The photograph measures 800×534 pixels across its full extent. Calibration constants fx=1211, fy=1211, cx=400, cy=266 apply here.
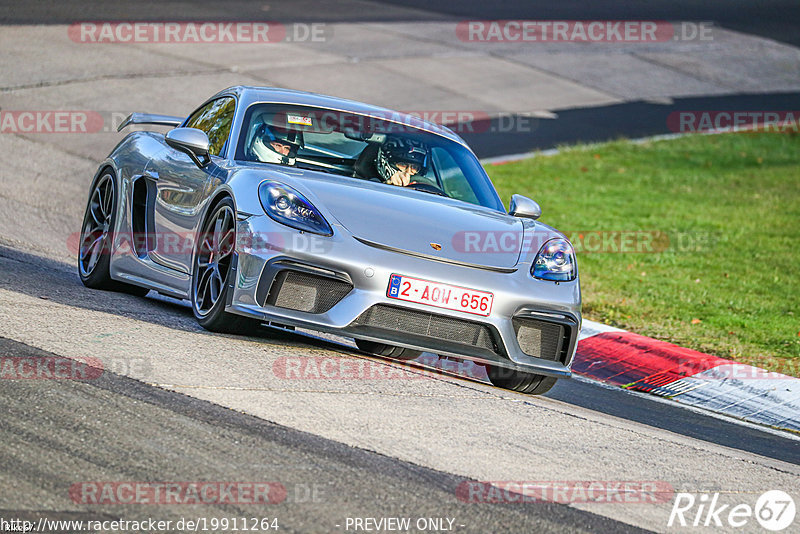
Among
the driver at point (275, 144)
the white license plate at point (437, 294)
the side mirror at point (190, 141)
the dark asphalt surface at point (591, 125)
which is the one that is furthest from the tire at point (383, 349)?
the dark asphalt surface at point (591, 125)

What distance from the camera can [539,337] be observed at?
629 centimetres

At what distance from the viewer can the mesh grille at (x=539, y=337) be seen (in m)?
6.21

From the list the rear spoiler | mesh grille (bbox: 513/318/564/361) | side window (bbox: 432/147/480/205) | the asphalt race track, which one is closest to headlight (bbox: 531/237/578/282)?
mesh grille (bbox: 513/318/564/361)

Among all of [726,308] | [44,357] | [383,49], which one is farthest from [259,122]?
[383,49]

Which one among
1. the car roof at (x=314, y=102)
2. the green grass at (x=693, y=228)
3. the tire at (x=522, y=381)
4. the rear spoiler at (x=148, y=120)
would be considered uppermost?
the car roof at (x=314, y=102)

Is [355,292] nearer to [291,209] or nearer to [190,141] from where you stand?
[291,209]

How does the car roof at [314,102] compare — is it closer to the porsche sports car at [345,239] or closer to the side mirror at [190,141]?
the porsche sports car at [345,239]

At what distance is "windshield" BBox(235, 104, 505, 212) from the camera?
703 centimetres

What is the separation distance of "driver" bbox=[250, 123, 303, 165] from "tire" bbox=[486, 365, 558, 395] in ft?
5.55

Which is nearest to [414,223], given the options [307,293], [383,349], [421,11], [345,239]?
[345,239]

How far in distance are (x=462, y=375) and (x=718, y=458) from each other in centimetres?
188

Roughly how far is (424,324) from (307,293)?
23.4 inches

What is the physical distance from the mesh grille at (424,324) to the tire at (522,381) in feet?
1.86

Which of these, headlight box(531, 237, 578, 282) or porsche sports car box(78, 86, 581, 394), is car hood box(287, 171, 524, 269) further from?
headlight box(531, 237, 578, 282)
